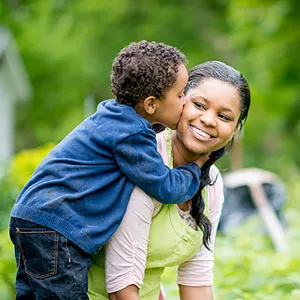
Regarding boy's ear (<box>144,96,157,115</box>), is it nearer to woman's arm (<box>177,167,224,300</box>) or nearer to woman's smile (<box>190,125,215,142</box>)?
woman's smile (<box>190,125,215,142</box>)

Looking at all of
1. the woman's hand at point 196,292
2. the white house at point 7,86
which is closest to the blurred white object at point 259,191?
the woman's hand at point 196,292

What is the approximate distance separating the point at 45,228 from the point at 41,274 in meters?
0.18

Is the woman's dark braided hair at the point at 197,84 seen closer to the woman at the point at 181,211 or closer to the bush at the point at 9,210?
the woman at the point at 181,211

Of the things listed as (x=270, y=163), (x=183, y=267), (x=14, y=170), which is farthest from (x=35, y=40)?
(x=183, y=267)

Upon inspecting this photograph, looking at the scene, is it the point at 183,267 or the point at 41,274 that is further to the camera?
the point at 183,267

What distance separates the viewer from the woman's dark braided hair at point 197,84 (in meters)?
3.29

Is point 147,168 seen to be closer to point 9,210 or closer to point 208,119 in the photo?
point 208,119

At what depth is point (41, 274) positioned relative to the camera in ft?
9.92

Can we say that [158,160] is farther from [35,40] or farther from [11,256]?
[35,40]

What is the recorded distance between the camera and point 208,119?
320 centimetres

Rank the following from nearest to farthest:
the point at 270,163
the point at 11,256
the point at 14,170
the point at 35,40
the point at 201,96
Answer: the point at 201,96, the point at 11,256, the point at 14,170, the point at 270,163, the point at 35,40

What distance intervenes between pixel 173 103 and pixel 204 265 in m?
0.85

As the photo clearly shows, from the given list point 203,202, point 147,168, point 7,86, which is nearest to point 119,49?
point 7,86

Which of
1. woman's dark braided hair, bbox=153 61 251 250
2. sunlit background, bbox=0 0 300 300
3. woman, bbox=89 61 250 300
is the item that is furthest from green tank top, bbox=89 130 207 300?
sunlit background, bbox=0 0 300 300
